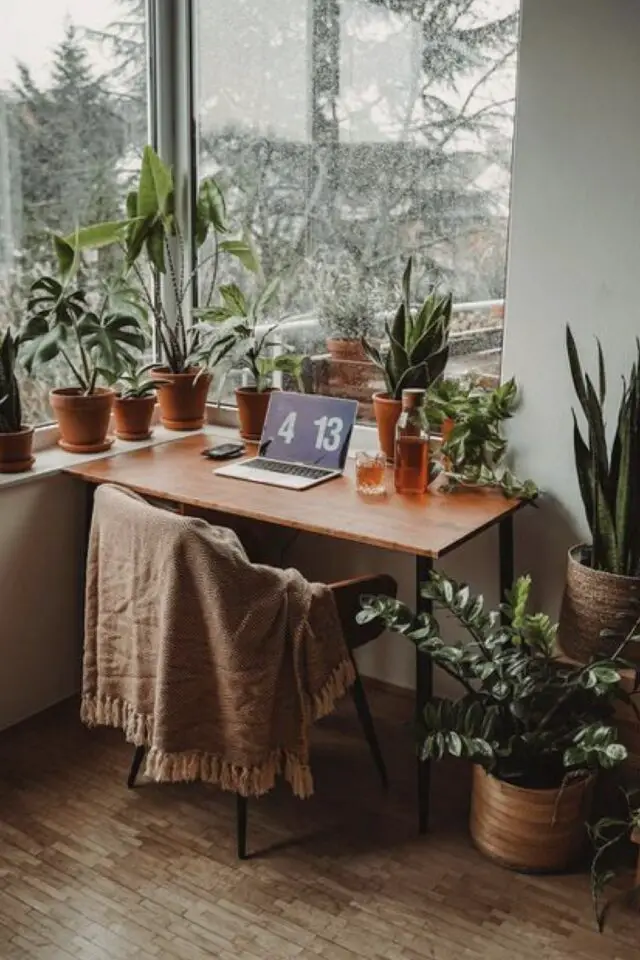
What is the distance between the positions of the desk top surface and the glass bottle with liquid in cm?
5

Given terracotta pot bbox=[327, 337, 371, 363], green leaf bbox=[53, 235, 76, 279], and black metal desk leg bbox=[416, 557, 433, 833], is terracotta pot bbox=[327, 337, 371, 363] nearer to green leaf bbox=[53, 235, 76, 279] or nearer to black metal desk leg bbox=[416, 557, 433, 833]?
green leaf bbox=[53, 235, 76, 279]

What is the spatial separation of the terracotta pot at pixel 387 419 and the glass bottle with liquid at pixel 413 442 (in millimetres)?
163

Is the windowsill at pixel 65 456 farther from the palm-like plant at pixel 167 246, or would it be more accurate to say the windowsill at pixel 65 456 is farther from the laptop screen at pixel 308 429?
the laptop screen at pixel 308 429

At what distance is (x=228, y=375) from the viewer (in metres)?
3.37

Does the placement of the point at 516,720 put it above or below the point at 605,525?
below

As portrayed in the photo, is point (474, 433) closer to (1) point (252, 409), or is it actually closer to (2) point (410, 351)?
(2) point (410, 351)

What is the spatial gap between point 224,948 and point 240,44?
2614 millimetres

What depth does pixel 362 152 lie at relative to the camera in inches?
118

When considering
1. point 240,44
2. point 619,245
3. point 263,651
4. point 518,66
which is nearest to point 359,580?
point 263,651

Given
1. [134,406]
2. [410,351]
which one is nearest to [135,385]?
[134,406]

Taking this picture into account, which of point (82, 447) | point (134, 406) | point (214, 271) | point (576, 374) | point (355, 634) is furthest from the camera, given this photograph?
point (214, 271)

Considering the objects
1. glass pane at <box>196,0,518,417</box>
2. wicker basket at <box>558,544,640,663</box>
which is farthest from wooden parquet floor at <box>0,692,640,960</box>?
glass pane at <box>196,0,518,417</box>

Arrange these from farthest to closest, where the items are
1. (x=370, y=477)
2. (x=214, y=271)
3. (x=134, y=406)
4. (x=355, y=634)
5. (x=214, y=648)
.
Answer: (x=214, y=271) → (x=134, y=406) → (x=370, y=477) → (x=355, y=634) → (x=214, y=648)

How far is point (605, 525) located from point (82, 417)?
1518mm
